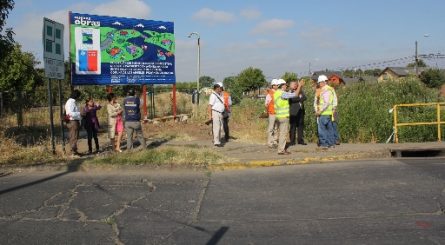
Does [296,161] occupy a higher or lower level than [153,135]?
lower

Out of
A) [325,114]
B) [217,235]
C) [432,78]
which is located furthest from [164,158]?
[432,78]

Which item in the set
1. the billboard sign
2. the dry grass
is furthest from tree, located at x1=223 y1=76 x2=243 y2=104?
the billboard sign

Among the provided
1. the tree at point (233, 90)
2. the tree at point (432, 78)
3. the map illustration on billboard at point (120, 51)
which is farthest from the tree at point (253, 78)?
the map illustration on billboard at point (120, 51)

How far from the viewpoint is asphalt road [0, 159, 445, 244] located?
5.46m

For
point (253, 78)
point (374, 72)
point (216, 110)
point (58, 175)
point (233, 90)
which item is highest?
point (374, 72)

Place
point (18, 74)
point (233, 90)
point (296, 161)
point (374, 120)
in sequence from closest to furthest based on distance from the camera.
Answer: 1. point (296, 161)
2. point (374, 120)
3. point (18, 74)
4. point (233, 90)

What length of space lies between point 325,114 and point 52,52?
6.40m

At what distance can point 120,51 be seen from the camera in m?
18.2

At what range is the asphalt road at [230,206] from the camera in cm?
546

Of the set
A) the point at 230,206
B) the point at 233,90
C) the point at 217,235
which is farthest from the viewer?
the point at 233,90

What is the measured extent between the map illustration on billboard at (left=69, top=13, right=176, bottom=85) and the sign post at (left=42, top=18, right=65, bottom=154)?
18.0 ft

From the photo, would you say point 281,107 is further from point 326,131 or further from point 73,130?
point 73,130

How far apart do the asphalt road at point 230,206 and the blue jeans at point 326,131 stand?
1979mm

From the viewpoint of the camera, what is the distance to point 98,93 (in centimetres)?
3550
